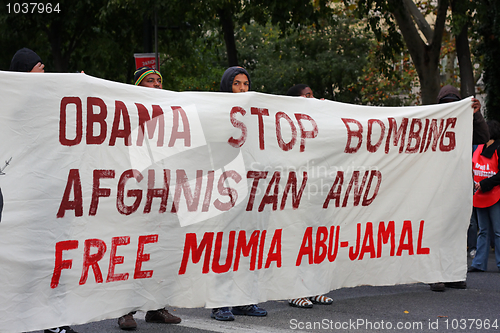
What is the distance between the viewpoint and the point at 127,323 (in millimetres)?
4648

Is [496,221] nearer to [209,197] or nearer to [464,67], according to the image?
[209,197]

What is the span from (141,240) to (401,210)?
2480 mm

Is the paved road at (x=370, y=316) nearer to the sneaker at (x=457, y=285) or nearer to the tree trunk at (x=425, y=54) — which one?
the sneaker at (x=457, y=285)

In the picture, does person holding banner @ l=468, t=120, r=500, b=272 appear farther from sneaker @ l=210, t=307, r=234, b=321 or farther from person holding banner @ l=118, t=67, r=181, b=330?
person holding banner @ l=118, t=67, r=181, b=330

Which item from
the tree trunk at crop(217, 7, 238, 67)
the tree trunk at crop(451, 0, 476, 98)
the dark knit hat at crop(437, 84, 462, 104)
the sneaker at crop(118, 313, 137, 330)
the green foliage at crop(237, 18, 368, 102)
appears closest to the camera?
the sneaker at crop(118, 313, 137, 330)

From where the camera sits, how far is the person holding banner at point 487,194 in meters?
7.03

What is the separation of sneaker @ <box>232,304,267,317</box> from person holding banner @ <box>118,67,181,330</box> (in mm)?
546

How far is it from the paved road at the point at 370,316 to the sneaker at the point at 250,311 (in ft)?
0.25

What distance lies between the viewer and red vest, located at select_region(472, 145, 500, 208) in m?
7.04

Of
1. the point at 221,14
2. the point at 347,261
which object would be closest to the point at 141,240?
the point at 347,261

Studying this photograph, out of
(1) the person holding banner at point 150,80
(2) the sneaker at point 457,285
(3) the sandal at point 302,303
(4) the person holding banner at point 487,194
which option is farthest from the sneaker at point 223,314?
(4) the person holding banner at point 487,194

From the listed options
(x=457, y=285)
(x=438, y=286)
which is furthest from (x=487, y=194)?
(x=438, y=286)

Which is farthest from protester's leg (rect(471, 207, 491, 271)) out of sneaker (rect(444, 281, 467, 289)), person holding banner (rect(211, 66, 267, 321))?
person holding banner (rect(211, 66, 267, 321))

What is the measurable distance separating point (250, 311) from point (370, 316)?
0.96m
